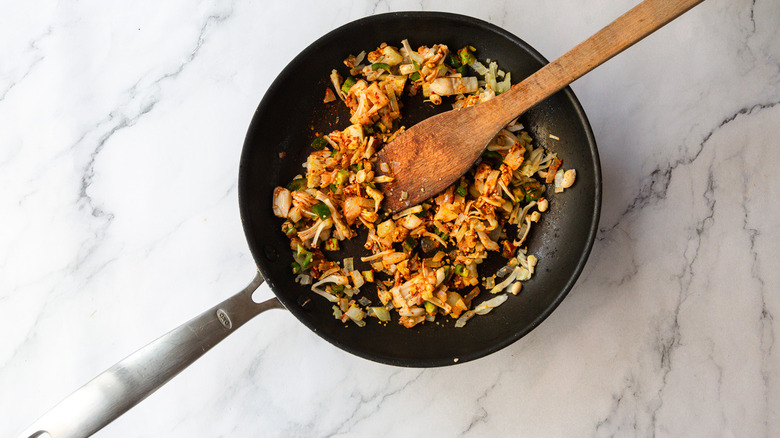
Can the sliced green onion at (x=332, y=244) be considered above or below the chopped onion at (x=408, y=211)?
above

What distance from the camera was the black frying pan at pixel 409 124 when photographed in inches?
65.7

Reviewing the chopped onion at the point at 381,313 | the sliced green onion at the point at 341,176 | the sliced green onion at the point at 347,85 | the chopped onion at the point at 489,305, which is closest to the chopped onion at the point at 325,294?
the chopped onion at the point at 381,313

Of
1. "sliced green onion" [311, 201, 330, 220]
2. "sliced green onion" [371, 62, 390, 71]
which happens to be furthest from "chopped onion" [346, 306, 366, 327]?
"sliced green onion" [371, 62, 390, 71]

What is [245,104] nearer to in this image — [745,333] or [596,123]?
[596,123]

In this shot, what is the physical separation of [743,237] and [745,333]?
31 cm

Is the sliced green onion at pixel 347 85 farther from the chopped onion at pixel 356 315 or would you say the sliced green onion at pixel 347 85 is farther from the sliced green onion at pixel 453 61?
the chopped onion at pixel 356 315

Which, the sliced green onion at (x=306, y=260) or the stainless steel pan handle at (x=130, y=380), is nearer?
the stainless steel pan handle at (x=130, y=380)

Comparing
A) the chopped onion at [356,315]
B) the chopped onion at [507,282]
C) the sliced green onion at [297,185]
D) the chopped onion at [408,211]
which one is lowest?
the chopped onion at [507,282]

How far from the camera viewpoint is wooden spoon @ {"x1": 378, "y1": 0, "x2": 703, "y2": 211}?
146 centimetres

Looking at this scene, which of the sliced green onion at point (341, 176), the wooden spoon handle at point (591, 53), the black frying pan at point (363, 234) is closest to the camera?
the wooden spoon handle at point (591, 53)

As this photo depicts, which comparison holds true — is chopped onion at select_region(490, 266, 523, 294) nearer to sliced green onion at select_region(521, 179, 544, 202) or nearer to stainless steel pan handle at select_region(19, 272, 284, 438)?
sliced green onion at select_region(521, 179, 544, 202)

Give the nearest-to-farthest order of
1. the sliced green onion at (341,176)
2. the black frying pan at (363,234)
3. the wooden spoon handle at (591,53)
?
1. the wooden spoon handle at (591,53)
2. the black frying pan at (363,234)
3. the sliced green onion at (341,176)

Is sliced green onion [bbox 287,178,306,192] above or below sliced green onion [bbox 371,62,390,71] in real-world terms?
below

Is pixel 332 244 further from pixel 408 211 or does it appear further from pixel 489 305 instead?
pixel 489 305
